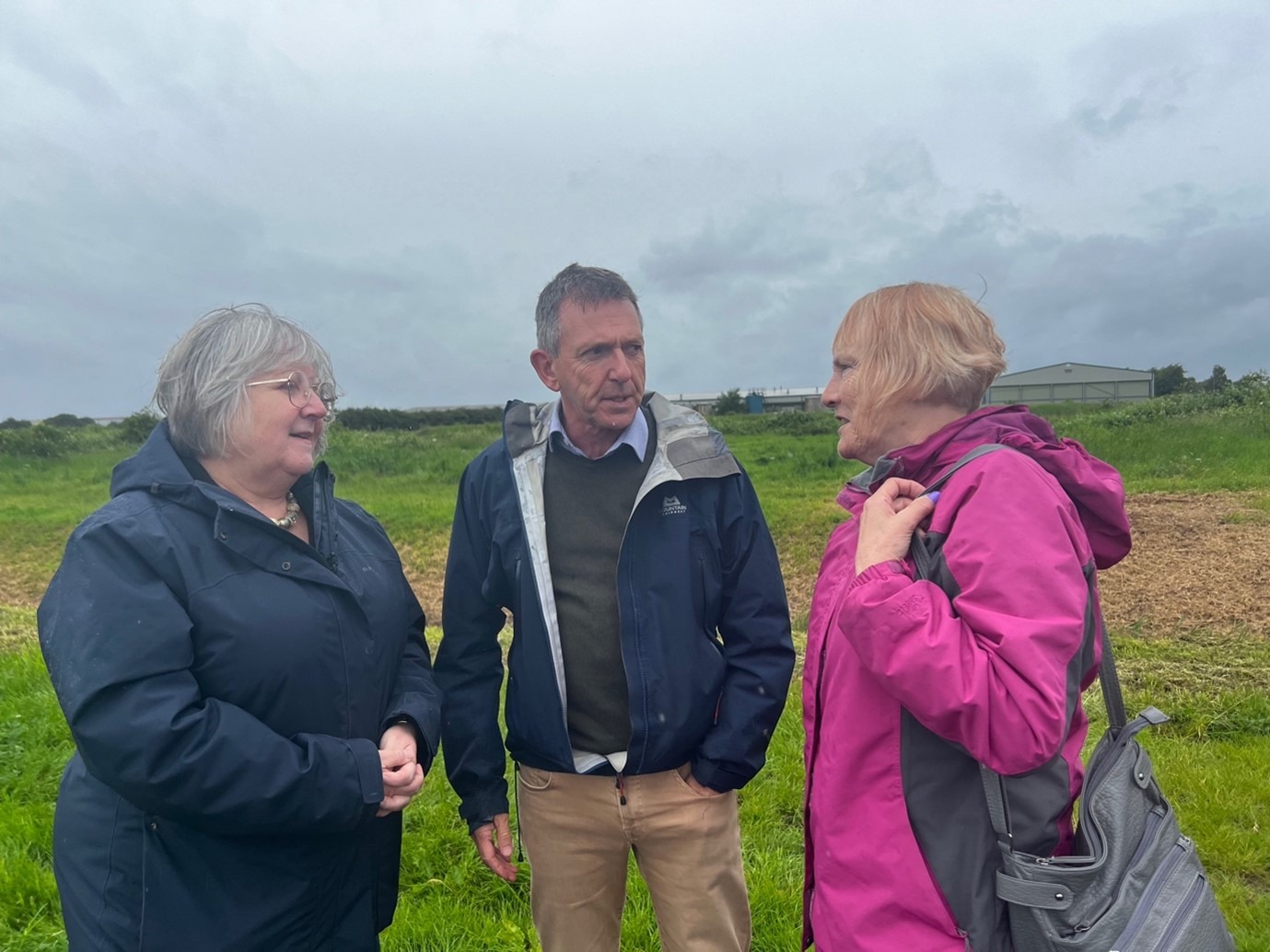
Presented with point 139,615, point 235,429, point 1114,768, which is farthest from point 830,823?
point 235,429

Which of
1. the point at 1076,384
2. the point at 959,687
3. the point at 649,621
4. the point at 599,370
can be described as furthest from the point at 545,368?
the point at 1076,384

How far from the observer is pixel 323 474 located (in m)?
2.42

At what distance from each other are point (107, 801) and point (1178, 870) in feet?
7.26

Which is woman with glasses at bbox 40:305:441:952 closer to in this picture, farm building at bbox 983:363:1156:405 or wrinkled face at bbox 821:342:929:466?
wrinkled face at bbox 821:342:929:466

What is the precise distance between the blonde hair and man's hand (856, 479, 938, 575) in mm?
212

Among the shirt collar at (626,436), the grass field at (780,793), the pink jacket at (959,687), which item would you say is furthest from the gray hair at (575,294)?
the grass field at (780,793)

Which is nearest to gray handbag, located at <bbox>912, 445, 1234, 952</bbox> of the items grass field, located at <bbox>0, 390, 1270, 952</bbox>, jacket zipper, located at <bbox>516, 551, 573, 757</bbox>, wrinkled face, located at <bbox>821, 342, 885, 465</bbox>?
wrinkled face, located at <bbox>821, 342, 885, 465</bbox>

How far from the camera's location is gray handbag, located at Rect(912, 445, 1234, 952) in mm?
1572

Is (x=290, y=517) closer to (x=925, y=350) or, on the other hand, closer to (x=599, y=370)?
(x=599, y=370)

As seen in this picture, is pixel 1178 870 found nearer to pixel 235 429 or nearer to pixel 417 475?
pixel 235 429

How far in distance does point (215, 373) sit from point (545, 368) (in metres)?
0.97

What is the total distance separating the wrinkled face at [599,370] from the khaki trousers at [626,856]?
1011 millimetres

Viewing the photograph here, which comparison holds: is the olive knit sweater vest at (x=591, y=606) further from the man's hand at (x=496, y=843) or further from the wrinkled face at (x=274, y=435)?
the wrinkled face at (x=274, y=435)

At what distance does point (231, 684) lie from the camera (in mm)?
1970
